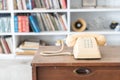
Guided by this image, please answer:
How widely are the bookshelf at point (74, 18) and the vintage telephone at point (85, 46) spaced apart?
1.72 m

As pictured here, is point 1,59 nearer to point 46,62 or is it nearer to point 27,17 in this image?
point 27,17

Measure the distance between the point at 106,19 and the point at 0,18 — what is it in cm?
158

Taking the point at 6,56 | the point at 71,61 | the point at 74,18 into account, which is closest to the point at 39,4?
the point at 74,18

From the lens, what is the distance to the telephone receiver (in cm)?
142

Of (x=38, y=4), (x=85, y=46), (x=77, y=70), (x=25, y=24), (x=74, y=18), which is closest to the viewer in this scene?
(x=77, y=70)

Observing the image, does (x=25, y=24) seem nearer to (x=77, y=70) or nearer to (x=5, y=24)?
(x=5, y=24)

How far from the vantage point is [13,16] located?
10.8 feet

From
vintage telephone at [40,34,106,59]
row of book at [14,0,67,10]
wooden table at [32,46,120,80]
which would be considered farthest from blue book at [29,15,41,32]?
wooden table at [32,46,120,80]

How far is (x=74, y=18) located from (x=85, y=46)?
2.21m

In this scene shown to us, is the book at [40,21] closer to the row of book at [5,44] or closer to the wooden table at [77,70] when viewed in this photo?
the row of book at [5,44]

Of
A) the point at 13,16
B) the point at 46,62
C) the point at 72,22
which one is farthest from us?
the point at 72,22

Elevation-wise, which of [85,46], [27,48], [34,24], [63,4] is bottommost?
[27,48]

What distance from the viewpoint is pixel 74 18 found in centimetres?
366

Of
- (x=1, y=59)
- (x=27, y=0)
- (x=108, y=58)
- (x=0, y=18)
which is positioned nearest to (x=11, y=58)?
(x=1, y=59)
